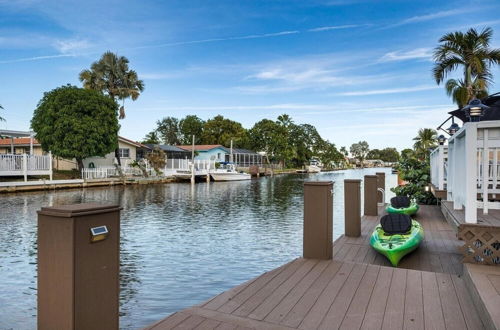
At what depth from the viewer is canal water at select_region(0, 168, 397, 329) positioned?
6.07 m

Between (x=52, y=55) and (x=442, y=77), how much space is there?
24.6 meters

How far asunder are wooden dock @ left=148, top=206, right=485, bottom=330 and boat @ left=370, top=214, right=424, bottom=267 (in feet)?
1.90

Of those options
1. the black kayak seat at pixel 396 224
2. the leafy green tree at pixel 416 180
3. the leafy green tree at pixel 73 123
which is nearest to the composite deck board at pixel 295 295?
the black kayak seat at pixel 396 224

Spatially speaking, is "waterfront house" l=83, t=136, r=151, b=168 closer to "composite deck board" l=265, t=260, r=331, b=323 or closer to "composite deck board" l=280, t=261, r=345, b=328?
"composite deck board" l=265, t=260, r=331, b=323

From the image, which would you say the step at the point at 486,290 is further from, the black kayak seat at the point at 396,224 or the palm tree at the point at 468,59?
the palm tree at the point at 468,59

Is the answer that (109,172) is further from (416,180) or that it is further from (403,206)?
(403,206)

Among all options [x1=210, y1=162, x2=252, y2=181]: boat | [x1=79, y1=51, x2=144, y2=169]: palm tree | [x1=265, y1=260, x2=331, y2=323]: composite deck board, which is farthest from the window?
[x1=265, y1=260, x2=331, y2=323]: composite deck board

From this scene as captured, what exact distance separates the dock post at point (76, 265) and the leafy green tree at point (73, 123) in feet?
92.1

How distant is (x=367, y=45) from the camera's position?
27109mm

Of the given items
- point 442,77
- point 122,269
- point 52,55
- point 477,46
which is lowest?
point 122,269

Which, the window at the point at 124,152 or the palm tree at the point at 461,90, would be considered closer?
the palm tree at the point at 461,90

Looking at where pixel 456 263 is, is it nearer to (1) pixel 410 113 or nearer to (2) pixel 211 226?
(2) pixel 211 226

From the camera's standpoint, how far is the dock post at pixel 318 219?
5244mm

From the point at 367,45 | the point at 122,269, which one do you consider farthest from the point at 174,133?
the point at 122,269
